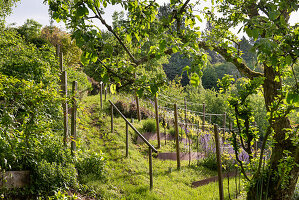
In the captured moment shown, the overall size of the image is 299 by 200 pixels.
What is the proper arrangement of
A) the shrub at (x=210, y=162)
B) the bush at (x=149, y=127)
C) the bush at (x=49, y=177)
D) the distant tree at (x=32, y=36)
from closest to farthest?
the bush at (x=49, y=177) → the shrub at (x=210, y=162) → the bush at (x=149, y=127) → the distant tree at (x=32, y=36)

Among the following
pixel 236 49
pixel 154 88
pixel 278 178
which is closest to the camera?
pixel 154 88

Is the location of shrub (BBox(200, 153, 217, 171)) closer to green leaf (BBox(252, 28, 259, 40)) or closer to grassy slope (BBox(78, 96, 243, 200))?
grassy slope (BBox(78, 96, 243, 200))

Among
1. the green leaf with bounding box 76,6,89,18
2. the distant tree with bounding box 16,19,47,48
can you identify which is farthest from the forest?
the distant tree with bounding box 16,19,47,48

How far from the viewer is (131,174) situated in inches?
224

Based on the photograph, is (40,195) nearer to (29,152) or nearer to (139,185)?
(29,152)

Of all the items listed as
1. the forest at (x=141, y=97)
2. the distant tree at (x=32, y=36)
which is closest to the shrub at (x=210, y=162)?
the forest at (x=141, y=97)

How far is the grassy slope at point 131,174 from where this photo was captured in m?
4.77

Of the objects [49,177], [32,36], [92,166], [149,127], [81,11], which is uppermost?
[32,36]

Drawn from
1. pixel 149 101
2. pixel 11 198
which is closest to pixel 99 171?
pixel 11 198

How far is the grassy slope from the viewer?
4.77m

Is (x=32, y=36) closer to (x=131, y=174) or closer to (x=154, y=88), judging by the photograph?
(x=131, y=174)

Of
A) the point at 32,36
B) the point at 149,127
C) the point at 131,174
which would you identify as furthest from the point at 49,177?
the point at 32,36

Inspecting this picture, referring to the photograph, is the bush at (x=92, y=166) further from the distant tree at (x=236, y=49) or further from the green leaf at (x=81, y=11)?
the green leaf at (x=81, y=11)

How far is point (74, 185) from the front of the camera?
13.7 feet
